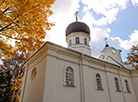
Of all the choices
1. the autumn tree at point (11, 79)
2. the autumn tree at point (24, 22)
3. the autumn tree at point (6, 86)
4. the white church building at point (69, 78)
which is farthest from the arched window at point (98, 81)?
the autumn tree at point (6, 86)

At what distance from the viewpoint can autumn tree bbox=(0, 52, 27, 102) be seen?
14.7m

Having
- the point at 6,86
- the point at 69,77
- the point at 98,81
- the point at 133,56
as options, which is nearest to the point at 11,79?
the point at 6,86

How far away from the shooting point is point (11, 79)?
15883 millimetres

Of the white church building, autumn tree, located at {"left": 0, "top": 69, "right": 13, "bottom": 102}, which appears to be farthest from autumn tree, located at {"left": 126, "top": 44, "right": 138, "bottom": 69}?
autumn tree, located at {"left": 0, "top": 69, "right": 13, "bottom": 102}

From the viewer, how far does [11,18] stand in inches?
246

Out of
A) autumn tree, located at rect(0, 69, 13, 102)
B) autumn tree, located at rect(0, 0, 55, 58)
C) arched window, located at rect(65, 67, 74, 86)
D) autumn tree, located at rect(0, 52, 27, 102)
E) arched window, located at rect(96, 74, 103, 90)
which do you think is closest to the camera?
autumn tree, located at rect(0, 0, 55, 58)

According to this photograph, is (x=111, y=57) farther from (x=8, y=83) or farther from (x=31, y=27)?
(x=8, y=83)

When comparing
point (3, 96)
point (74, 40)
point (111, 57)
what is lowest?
point (3, 96)

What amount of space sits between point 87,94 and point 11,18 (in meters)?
8.13

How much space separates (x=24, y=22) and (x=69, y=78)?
5.50 meters

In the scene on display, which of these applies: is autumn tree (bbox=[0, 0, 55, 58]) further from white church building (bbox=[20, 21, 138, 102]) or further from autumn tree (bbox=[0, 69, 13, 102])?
autumn tree (bbox=[0, 69, 13, 102])

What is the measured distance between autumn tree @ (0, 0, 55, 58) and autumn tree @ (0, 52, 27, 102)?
891 centimetres

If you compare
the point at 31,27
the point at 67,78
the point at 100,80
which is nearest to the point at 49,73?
the point at 67,78

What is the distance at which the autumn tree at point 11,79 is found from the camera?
48.2 feet
